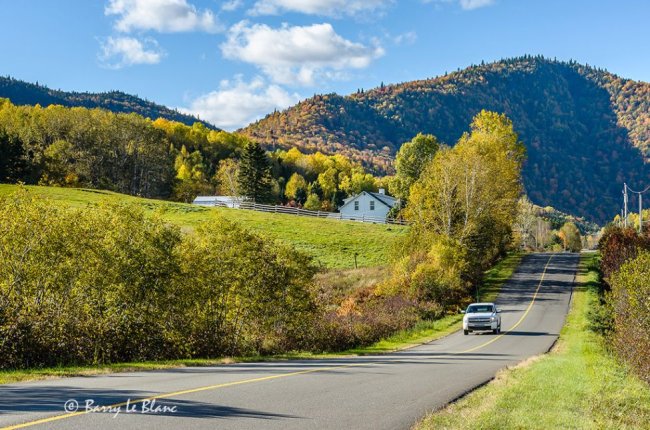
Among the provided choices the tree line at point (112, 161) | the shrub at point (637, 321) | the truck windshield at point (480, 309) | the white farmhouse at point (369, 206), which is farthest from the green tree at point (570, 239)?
the shrub at point (637, 321)

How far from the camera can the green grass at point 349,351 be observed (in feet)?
46.4

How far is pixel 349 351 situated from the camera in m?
25.3

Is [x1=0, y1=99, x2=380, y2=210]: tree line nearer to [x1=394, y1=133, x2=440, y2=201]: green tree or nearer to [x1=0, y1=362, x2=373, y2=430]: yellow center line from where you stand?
[x1=394, y1=133, x2=440, y2=201]: green tree

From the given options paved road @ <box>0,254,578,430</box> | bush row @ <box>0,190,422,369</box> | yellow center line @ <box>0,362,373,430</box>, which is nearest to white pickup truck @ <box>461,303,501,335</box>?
bush row @ <box>0,190,422,369</box>

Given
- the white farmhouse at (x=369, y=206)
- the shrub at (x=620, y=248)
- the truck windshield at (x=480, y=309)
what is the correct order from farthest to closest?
the white farmhouse at (x=369, y=206) < the shrub at (x=620, y=248) < the truck windshield at (x=480, y=309)

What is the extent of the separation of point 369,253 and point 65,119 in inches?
2648

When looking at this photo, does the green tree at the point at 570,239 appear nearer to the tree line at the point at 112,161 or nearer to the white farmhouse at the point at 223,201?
the tree line at the point at 112,161

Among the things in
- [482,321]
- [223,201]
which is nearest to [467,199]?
[482,321]

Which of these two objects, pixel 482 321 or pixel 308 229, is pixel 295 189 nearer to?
pixel 308 229

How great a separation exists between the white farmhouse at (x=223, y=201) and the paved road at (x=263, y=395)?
8085 cm

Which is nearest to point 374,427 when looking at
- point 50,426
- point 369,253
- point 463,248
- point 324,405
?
point 324,405

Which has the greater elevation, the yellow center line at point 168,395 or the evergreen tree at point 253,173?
the evergreen tree at point 253,173

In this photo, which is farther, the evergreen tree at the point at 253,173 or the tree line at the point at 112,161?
the evergreen tree at the point at 253,173

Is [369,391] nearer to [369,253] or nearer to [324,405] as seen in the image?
[324,405]
